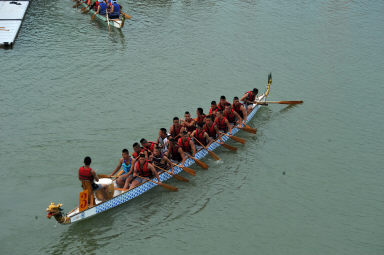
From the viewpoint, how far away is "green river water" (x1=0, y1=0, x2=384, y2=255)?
11.0 metres

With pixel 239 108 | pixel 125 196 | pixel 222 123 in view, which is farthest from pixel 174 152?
pixel 239 108

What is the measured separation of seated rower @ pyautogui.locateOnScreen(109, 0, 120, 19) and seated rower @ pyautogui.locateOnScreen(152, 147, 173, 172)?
1339 centimetres

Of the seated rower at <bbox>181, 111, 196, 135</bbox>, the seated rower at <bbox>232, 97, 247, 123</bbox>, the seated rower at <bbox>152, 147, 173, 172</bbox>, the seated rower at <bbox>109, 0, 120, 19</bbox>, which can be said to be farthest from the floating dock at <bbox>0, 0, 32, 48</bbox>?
the seated rower at <bbox>152, 147, 173, 172</bbox>

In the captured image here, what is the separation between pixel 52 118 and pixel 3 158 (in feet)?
8.37

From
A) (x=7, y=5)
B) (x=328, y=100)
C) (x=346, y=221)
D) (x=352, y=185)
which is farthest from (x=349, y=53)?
(x=7, y=5)

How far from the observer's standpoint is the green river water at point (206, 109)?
11031mm

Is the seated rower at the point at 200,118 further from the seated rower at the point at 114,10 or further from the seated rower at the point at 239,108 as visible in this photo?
the seated rower at the point at 114,10

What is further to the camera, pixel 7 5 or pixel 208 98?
pixel 7 5

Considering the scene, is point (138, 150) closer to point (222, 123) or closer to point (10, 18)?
point (222, 123)

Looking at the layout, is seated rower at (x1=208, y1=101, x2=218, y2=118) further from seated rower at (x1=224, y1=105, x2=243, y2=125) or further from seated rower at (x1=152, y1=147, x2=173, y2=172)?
seated rower at (x1=152, y1=147, x2=173, y2=172)

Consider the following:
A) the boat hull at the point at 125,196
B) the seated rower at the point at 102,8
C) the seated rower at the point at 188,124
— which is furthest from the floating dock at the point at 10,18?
the boat hull at the point at 125,196

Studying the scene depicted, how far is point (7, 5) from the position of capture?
2541 centimetres

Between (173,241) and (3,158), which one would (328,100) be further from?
(3,158)

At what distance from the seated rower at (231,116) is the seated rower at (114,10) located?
11.5m
